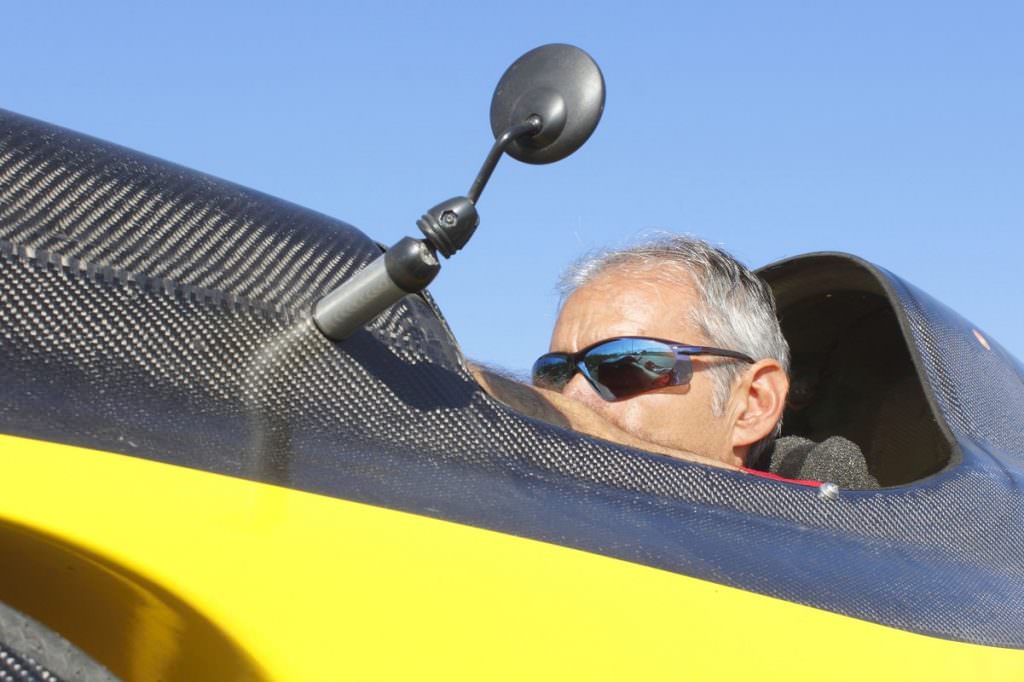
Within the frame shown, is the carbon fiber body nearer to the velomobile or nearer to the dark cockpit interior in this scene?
the velomobile

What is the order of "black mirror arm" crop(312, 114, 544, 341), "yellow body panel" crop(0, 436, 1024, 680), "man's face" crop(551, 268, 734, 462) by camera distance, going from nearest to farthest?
"yellow body panel" crop(0, 436, 1024, 680) → "black mirror arm" crop(312, 114, 544, 341) → "man's face" crop(551, 268, 734, 462)

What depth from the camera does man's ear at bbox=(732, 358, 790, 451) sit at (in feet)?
8.68

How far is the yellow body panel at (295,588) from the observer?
1.01m

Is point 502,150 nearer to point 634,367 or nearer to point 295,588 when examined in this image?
point 295,588

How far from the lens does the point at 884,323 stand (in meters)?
2.69

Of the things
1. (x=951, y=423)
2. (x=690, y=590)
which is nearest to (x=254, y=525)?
(x=690, y=590)

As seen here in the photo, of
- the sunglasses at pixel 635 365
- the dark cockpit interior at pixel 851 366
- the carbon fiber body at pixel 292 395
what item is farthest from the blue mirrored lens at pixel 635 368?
the carbon fiber body at pixel 292 395

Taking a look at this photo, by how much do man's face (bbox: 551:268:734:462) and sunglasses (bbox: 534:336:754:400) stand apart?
0.06 ft

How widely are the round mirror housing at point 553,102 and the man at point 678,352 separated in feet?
4.19

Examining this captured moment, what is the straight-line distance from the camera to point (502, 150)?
122cm

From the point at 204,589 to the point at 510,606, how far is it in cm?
29

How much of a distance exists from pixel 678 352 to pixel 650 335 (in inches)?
3.4

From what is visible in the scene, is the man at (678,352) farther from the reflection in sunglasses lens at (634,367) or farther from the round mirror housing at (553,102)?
the round mirror housing at (553,102)

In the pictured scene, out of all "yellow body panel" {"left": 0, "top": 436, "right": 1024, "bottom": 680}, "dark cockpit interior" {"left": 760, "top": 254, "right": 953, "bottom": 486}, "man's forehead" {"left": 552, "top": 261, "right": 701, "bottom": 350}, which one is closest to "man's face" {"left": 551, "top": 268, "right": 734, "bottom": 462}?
"man's forehead" {"left": 552, "top": 261, "right": 701, "bottom": 350}
